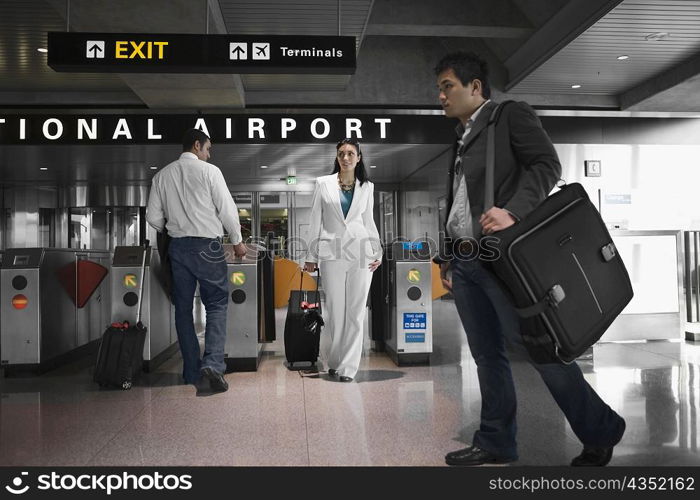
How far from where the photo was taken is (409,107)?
7.37 metres

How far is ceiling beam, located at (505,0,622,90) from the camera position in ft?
15.8

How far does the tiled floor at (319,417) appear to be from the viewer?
2.31m

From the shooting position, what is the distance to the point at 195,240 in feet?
12.0

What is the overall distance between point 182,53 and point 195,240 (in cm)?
118

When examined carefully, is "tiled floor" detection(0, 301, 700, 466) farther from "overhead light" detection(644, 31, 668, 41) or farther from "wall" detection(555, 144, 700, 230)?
"overhead light" detection(644, 31, 668, 41)

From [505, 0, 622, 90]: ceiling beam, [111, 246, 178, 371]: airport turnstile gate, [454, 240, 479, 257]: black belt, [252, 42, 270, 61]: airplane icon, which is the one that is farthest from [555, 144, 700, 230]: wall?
[454, 240, 479, 257]: black belt

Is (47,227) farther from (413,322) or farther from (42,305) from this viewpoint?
(413,322)

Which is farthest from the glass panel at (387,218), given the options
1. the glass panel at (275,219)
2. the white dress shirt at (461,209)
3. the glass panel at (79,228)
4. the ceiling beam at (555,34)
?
the white dress shirt at (461,209)

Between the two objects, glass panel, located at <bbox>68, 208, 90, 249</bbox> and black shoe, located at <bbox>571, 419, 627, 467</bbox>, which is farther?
glass panel, located at <bbox>68, 208, 90, 249</bbox>

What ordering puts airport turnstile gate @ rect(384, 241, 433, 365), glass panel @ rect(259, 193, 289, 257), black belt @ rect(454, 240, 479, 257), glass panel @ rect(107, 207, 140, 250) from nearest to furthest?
black belt @ rect(454, 240, 479, 257) < airport turnstile gate @ rect(384, 241, 433, 365) < glass panel @ rect(259, 193, 289, 257) < glass panel @ rect(107, 207, 140, 250)

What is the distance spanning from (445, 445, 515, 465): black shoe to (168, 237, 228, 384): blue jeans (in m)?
1.91
